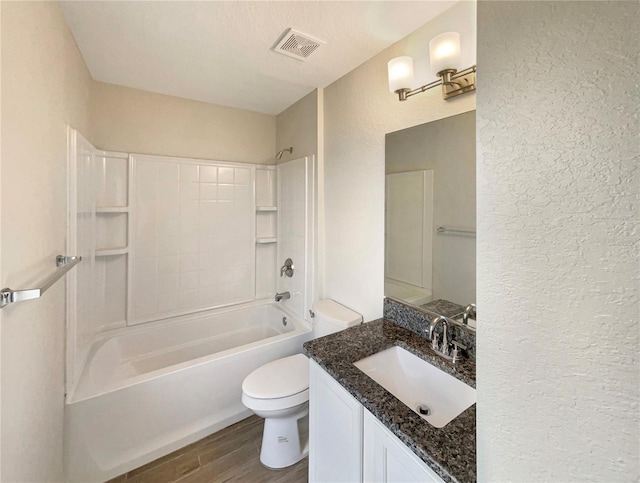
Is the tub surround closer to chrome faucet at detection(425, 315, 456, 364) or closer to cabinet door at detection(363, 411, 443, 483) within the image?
chrome faucet at detection(425, 315, 456, 364)

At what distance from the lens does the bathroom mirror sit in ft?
4.31

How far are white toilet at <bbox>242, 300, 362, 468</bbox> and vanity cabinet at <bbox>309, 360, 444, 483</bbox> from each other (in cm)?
34

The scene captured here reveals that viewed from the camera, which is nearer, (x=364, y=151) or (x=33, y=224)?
(x=33, y=224)

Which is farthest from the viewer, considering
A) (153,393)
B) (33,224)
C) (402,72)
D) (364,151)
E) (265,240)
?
(265,240)

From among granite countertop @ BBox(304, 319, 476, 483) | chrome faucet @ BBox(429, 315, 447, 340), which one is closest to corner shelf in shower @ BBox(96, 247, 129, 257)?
granite countertop @ BBox(304, 319, 476, 483)

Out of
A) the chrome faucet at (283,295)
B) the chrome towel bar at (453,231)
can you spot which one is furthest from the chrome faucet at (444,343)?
the chrome faucet at (283,295)

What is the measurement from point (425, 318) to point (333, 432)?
69 cm

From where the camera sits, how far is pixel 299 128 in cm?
253

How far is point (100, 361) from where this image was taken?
2.02 meters

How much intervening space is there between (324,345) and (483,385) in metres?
0.93

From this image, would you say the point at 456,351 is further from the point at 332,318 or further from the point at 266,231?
the point at 266,231

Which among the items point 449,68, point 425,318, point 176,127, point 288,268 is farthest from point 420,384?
point 176,127

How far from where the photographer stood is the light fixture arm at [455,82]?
4.03ft

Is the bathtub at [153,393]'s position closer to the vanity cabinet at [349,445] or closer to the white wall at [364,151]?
the white wall at [364,151]
